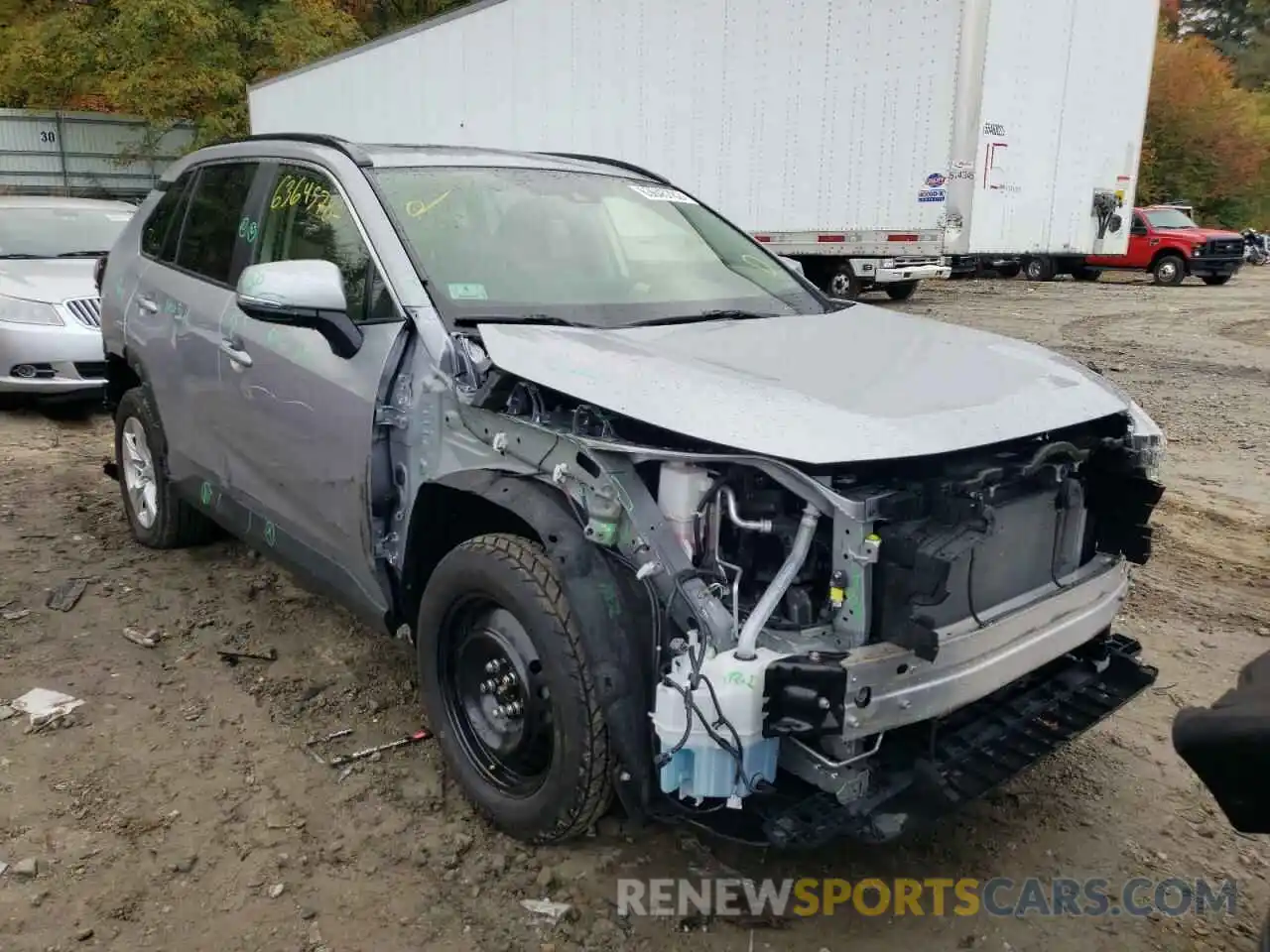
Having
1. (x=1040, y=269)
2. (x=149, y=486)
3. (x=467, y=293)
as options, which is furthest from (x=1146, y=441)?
(x=1040, y=269)

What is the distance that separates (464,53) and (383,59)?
2.54 m

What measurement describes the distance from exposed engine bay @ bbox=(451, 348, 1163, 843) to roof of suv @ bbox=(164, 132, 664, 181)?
1.30m

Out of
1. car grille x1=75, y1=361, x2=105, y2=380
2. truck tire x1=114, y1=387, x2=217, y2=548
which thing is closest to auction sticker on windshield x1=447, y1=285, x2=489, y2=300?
truck tire x1=114, y1=387, x2=217, y2=548

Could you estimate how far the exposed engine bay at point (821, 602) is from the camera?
2.24 m

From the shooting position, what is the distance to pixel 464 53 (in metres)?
16.0

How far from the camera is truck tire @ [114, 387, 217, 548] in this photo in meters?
4.69

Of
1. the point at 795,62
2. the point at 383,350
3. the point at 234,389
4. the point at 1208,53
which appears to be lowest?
the point at 234,389

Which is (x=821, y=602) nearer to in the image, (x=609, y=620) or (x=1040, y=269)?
(x=609, y=620)

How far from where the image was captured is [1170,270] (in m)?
22.6

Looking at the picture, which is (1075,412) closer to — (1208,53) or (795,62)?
(795,62)

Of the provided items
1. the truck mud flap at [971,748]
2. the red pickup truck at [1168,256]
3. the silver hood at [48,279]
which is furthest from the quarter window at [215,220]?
the red pickup truck at [1168,256]

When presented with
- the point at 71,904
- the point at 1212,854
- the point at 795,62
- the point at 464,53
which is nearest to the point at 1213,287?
the point at 795,62

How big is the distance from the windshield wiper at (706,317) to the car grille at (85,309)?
237 inches

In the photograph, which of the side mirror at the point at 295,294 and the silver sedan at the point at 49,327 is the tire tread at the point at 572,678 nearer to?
the side mirror at the point at 295,294
